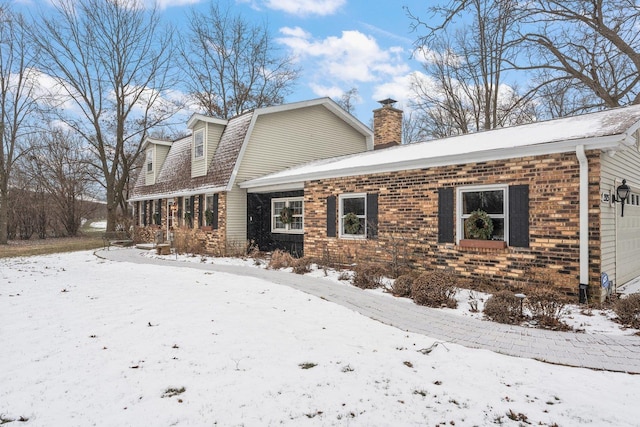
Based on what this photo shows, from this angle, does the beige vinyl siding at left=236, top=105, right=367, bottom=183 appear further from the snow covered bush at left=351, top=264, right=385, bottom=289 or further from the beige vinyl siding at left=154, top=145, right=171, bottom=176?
the beige vinyl siding at left=154, top=145, right=171, bottom=176

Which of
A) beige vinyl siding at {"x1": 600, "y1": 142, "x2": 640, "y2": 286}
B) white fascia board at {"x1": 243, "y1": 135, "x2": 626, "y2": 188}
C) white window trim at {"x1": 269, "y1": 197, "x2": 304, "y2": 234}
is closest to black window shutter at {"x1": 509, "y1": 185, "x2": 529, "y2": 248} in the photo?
white fascia board at {"x1": 243, "y1": 135, "x2": 626, "y2": 188}

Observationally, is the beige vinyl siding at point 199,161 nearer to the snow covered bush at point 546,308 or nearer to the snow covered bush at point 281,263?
the snow covered bush at point 281,263

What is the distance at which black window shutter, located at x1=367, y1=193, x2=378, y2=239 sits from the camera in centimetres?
1008

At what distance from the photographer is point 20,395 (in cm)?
352

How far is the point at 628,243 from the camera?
820cm

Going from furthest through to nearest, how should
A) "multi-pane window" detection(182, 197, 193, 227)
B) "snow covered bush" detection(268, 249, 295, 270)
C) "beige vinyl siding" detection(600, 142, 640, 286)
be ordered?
"multi-pane window" detection(182, 197, 193, 227)
"snow covered bush" detection(268, 249, 295, 270)
"beige vinyl siding" detection(600, 142, 640, 286)

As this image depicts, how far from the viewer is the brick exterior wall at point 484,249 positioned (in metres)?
6.80

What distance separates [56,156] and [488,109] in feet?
93.6

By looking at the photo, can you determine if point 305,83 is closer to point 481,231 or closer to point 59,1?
point 59,1

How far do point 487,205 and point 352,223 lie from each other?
370 centimetres

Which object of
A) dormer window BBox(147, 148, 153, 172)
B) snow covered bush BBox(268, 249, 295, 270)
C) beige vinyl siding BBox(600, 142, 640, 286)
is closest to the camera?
beige vinyl siding BBox(600, 142, 640, 286)

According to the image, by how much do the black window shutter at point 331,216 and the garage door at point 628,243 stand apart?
257 inches

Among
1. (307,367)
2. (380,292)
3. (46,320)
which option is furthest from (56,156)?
(307,367)

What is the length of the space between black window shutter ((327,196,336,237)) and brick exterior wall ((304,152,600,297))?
167 millimetres
